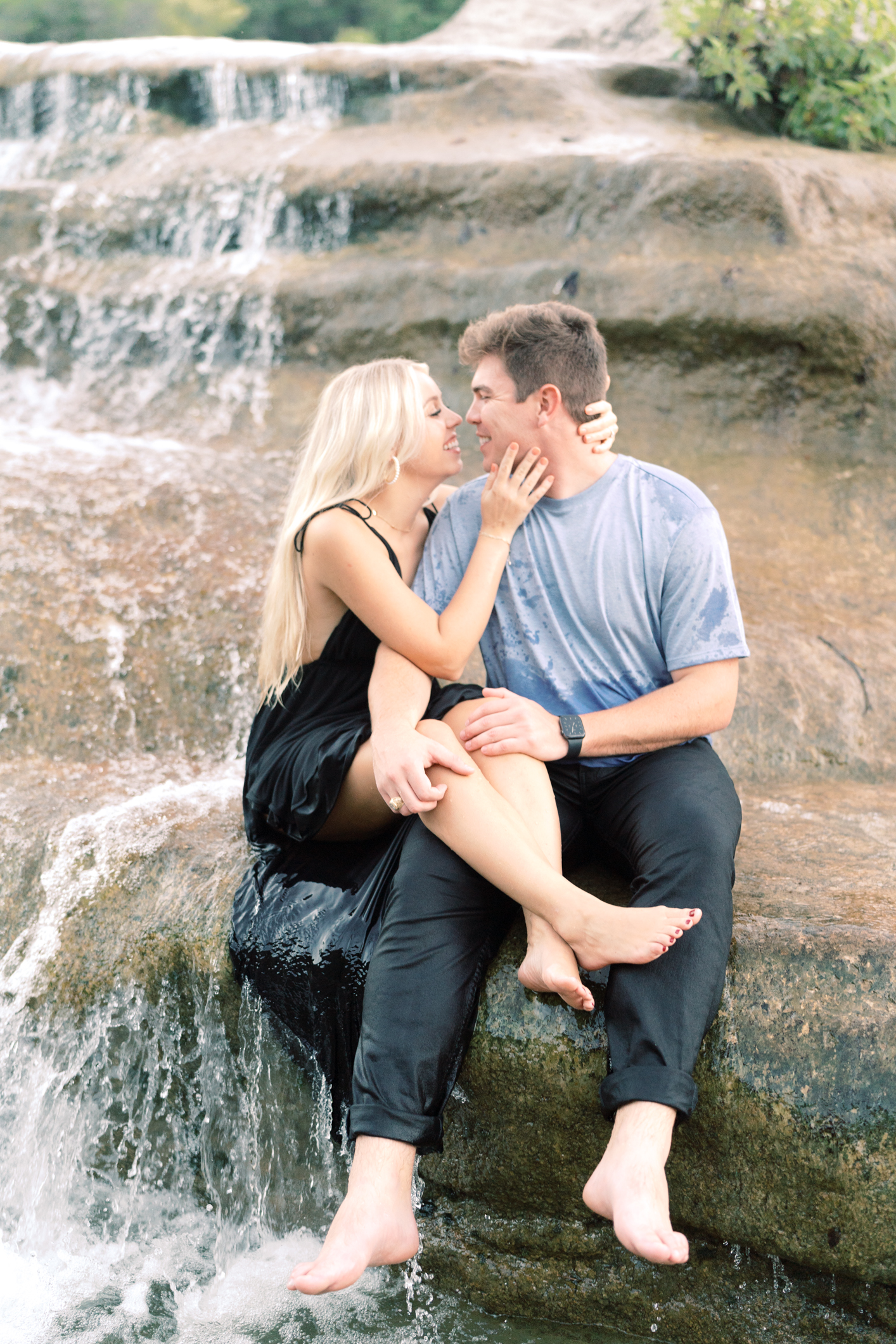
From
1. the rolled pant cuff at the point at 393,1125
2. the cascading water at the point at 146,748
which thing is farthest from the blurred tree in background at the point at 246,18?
the rolled pant cuff at the point at 393,1125

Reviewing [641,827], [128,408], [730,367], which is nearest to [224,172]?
[128,408]

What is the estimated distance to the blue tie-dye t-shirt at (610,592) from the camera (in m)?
2.69

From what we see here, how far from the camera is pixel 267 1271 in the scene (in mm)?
2684

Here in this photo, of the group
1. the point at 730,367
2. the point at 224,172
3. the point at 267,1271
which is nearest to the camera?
the point at 267,1271

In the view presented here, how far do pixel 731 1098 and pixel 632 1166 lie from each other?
14.7 inches

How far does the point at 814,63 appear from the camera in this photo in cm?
693

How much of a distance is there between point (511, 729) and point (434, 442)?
0.85 meters

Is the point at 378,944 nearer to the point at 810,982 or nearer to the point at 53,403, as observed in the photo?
the point at 810,982

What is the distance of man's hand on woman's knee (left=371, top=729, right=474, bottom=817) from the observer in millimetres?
A: 2414

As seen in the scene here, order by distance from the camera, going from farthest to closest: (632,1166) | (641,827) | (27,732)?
(27,732), (641,827), (632,1166)

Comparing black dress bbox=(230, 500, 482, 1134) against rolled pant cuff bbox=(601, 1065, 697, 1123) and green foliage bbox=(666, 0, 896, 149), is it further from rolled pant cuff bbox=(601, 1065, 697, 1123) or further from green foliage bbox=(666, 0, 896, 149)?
green foliage bbox=(666, 0, 896, 149)

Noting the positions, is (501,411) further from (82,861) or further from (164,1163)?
(164,1163)

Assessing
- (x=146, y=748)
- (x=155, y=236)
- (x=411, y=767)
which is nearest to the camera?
(x=411, y=767)

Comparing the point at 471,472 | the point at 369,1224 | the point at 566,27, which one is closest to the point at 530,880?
the point at 369,1224
